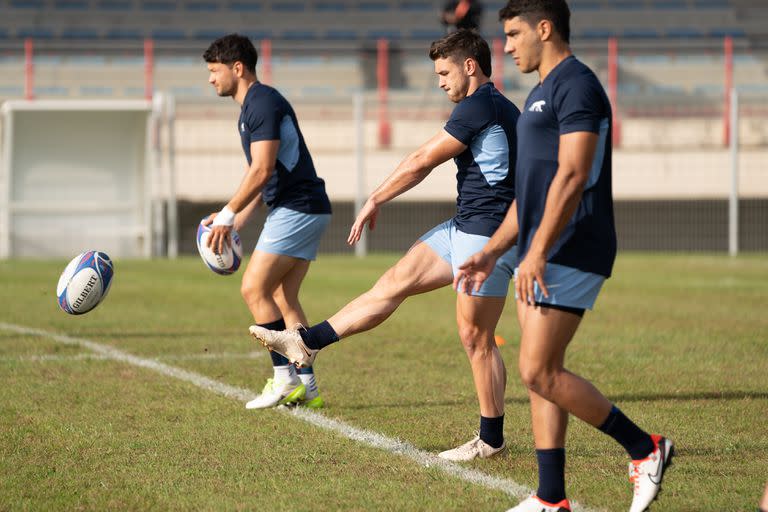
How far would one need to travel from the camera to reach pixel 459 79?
5.50m

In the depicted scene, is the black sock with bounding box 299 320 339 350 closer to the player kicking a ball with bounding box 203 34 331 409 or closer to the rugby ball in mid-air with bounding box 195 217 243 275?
the player kicking a ball with bounding box 203 34 331 409

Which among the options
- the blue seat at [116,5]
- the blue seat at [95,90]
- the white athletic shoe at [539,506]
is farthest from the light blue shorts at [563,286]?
the blue seat at [116,5]

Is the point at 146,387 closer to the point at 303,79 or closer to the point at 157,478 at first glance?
the point at 157,478

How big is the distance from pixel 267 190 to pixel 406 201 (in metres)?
17.6

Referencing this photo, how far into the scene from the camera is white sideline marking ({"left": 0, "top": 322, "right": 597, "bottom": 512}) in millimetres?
4930

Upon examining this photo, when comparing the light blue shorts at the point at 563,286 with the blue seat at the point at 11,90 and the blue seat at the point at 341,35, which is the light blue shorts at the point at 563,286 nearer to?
the blue seat at the point at 11,90

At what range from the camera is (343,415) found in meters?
6.55

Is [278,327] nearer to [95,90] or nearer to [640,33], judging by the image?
[95,90]

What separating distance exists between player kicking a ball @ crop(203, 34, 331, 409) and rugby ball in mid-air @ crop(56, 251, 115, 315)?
0.89m

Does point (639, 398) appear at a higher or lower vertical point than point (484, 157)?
lower

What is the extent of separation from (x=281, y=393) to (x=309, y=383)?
0.18m

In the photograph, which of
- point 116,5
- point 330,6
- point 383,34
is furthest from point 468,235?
point 116,5

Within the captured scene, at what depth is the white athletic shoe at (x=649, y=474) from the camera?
4.27 meters

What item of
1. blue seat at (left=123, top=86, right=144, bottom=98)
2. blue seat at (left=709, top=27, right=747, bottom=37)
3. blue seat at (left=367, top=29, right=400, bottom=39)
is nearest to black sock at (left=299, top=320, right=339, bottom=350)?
blue seat at (left=123, top=86, right=144, bottom=98)
